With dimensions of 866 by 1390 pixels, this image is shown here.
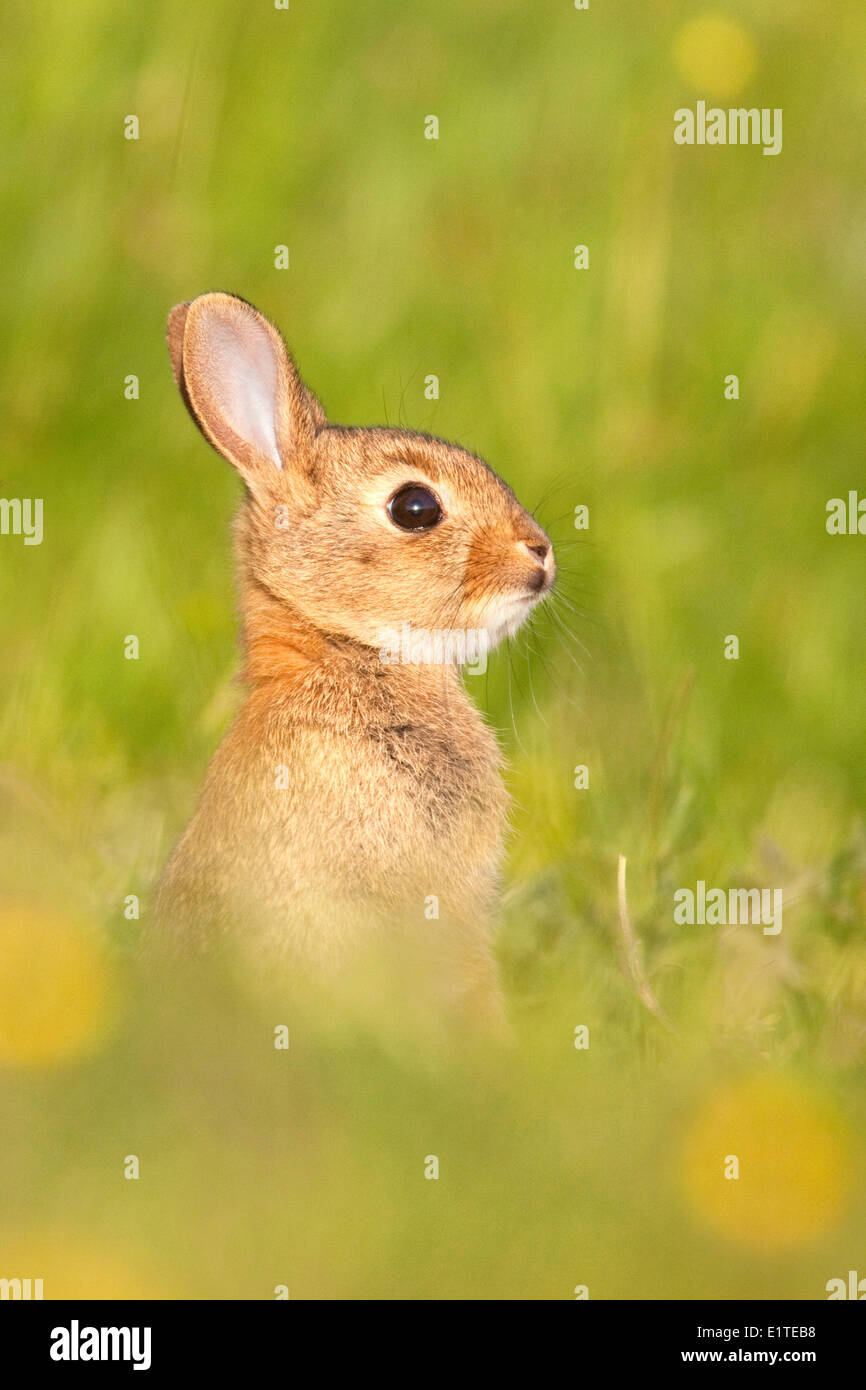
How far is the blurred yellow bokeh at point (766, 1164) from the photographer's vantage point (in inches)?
112

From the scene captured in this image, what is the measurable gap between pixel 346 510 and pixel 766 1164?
242 cm

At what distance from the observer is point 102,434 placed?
6.70m

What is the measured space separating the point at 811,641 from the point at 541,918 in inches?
70.8

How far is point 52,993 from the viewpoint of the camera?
296 centimetres

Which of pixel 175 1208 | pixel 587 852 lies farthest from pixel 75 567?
pixel 175 1208

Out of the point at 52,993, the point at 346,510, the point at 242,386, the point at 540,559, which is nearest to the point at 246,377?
the point at 242,386

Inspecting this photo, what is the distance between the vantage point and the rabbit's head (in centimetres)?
486

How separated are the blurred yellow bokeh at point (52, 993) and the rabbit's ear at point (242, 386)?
2.04 m
